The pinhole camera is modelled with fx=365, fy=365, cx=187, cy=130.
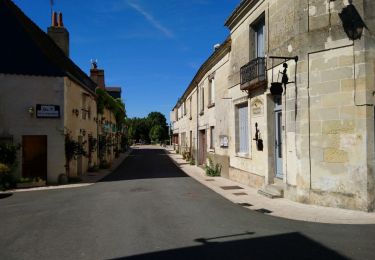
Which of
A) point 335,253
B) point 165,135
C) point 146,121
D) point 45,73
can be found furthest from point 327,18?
point 146,121

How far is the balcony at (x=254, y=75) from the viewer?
38.0ft

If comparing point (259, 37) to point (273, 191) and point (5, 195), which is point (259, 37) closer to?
point (273, 191)

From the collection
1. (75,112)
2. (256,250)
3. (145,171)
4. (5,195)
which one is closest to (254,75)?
(256,250)

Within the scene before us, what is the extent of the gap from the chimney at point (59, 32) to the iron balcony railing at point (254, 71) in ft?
44.0

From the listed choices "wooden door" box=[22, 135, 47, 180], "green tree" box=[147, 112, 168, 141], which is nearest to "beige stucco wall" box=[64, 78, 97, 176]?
"wooden door" box=[22, 135, 47, 180]

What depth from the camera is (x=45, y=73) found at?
1529cm

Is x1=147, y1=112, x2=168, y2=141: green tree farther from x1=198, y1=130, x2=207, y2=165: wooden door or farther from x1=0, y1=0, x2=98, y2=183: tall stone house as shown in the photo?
x1=0, y1=0, x2=98, y2=183: tall stone house

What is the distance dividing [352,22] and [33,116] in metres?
12.2

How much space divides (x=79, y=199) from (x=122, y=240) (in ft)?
16.5

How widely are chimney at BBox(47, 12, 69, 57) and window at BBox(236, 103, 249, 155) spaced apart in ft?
41.7

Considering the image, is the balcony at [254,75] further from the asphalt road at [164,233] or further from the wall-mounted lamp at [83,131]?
the wall-mounted lamp at [83,131]

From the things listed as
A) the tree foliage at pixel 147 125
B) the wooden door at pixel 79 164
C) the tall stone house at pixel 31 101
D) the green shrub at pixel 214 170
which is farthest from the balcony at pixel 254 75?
the tree foliage at pixel 147 125

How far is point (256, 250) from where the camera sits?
5484mm

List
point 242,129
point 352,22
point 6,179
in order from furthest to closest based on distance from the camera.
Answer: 1. point 242,129
2. point 6,179
3. point 352,22
